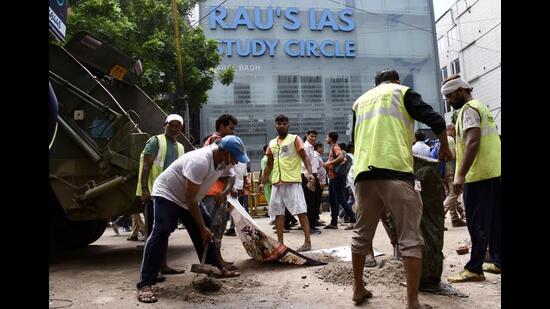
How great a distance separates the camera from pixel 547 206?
155cm

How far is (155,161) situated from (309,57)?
1893 cm

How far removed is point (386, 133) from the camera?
3070mm

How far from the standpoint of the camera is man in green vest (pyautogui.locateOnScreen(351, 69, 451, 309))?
2914mm

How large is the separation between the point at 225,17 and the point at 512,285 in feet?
71.1

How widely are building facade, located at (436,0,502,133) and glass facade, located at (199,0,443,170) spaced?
3726 mm

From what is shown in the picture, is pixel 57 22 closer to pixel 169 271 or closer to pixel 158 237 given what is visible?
pixel 158 237

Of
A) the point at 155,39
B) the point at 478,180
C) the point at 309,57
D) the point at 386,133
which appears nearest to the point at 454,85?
the point at 478,180

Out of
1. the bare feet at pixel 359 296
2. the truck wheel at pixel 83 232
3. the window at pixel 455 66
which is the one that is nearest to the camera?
the bare feet at pixel 359 296

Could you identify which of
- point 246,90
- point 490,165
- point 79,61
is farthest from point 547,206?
point 246,90

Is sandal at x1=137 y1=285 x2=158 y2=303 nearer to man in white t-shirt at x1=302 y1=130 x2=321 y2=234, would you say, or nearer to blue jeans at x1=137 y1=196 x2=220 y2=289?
blue jeans at x1=137 y1=196 x2=220 y2=289

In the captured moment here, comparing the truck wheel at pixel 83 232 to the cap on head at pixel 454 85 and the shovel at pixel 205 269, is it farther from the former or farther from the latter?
the cap on head at pixel 454 85

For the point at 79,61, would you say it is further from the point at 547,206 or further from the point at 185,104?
the point at 185,104

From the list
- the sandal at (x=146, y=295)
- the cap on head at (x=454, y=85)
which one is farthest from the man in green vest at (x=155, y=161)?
the cap on head at (x=454, y=85)

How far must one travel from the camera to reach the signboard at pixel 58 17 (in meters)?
2.99
